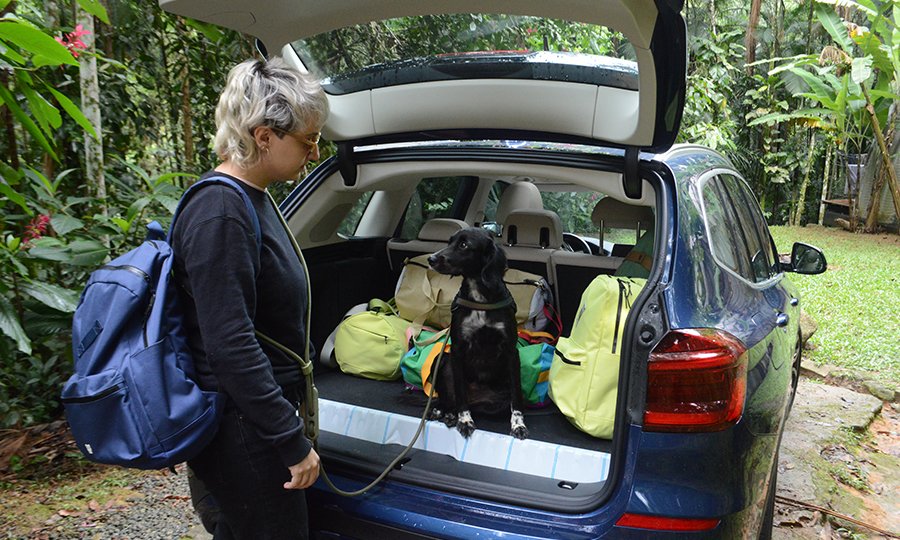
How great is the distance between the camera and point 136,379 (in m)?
1.40

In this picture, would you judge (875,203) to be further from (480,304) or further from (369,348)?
(369,348)

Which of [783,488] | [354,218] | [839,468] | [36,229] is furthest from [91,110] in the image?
[839,468]

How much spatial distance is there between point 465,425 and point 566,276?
1440 millimetres

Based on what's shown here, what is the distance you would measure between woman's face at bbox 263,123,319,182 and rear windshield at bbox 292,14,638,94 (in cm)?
98

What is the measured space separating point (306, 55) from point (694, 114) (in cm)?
960

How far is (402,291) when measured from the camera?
12.0 ft

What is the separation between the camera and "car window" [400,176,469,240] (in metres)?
4.39

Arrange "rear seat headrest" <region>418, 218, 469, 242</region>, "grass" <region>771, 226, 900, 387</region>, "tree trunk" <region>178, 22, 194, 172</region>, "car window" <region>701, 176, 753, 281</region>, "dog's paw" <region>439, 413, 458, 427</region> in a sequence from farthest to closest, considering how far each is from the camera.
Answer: "grass" <region>771, 226, 900, 387</region>
"tree trunk" <region>178, 22, 194, 172</region>
"rear seat headrest" <region>418, 218, 469, 242</region>
"dog's paw" <region>439, 413, 458, 427</region>
"car window" <region>701, 176, 753, 281</region>

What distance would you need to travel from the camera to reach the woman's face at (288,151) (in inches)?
61.4

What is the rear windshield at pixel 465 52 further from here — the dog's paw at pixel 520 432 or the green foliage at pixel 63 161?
the dog's paw at pixel 520 432

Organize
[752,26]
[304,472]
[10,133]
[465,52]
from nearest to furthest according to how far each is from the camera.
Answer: [304,472], [465,52], [10,133], [752,26]

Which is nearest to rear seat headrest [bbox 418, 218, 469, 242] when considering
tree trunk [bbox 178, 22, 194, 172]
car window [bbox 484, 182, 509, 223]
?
car window [bbox 484, 182, 509, 223]

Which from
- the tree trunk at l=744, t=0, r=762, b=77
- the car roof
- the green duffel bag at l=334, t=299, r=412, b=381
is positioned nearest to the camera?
the car roof

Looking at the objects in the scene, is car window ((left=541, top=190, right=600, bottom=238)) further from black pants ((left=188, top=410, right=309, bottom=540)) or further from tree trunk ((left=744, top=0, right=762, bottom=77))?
tree trunk ((left=744, top=0, right=762, bottom=77))
